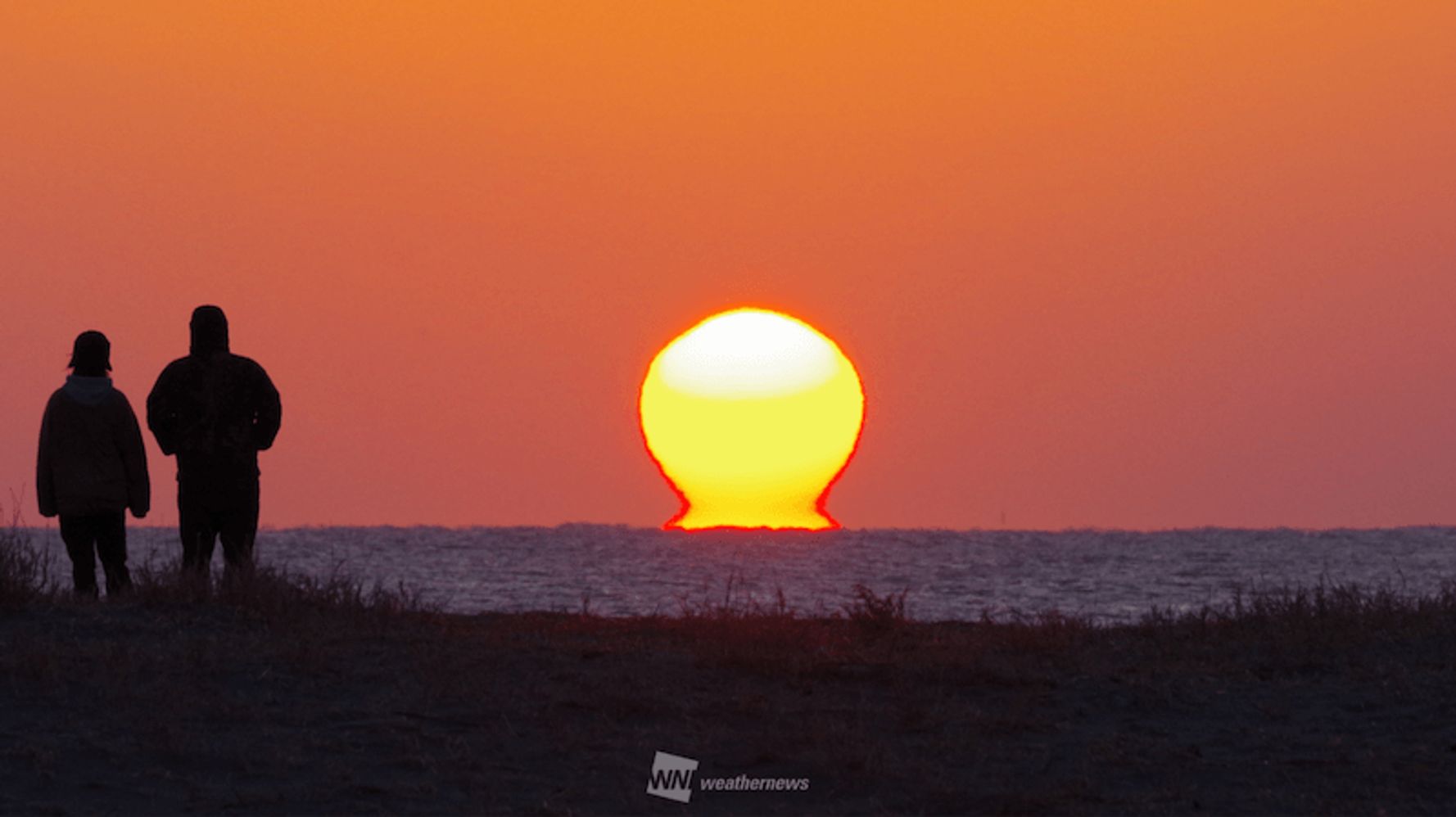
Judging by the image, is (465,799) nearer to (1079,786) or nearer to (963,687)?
(1079,786)

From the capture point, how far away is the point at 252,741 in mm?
9328

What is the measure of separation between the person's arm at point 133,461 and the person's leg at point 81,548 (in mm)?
331

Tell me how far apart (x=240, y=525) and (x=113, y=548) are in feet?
3.08

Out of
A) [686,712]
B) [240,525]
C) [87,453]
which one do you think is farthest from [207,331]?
[686,712]

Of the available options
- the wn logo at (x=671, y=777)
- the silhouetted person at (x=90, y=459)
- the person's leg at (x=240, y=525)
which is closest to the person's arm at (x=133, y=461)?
the silhouetted person at (x=90, y=459)

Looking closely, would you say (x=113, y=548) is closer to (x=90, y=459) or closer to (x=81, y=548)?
(x=81, y=548)

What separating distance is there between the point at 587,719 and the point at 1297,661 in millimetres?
4878

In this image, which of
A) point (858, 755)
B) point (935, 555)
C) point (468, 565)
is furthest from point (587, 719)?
point (935, 555)

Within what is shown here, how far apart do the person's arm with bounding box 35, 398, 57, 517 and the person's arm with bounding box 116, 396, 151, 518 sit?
47 cm

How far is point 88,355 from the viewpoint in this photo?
13570 mm

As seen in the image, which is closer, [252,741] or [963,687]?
[252,741]

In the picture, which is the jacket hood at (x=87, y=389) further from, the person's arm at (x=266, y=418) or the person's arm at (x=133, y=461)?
the person's arm at (x=266, y=418)

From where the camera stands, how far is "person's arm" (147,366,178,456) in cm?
1349

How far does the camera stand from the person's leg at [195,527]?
44.4 feet
